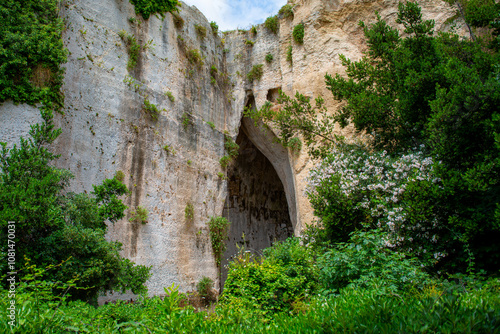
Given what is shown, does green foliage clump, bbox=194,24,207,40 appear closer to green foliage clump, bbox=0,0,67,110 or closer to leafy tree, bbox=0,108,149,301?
green foliage clump, bbox=0,0,67,110

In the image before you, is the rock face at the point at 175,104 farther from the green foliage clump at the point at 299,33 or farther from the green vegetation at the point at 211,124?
the green foliage clump at the point at 299,33

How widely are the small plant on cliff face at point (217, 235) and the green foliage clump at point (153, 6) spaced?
7.67 metres

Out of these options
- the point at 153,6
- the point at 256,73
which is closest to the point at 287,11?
the point at 256,73

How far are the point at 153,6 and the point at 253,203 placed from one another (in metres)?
10.8

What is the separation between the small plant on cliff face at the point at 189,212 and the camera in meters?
11.0

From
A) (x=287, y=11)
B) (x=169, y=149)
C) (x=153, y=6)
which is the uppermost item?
(x=287, y=11)

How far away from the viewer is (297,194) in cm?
1223

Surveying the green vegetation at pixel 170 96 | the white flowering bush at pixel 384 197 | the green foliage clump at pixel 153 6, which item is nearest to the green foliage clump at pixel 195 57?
the green foliage clump at pixel 153 6

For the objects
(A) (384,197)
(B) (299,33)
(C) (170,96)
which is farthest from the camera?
(B) (299,33)

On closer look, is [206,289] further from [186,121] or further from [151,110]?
[151,110]

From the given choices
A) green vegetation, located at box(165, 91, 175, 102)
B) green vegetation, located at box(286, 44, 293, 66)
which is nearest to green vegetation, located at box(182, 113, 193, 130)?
green vegetation, located at box(165, 91, 175, 102)

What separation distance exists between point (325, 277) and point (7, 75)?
7824mm

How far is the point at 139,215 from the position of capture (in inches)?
376

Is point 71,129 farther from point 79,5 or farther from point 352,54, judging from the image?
point 352,54
